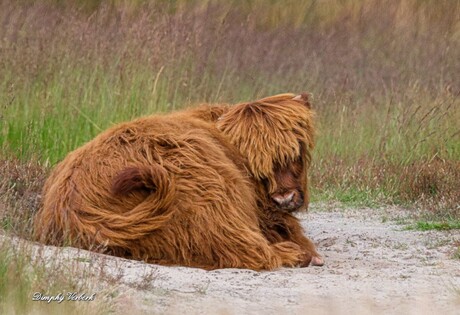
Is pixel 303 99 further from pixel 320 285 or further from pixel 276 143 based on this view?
pixel 320 285

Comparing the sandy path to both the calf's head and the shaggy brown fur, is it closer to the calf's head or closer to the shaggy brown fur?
the shaggy brown fur

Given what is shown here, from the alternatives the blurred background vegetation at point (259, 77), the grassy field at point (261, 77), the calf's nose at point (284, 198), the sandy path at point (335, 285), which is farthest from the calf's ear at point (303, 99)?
the blurred background vegetation at point (259, 77)

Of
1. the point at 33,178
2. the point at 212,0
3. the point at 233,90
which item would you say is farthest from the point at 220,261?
the point at 212,0

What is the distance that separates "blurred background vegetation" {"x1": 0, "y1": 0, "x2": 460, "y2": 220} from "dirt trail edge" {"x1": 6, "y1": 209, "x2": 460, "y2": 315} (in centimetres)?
165

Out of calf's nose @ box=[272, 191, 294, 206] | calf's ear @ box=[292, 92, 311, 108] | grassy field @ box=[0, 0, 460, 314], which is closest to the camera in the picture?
calf's nose @ box=[272, 191, 294, 206]

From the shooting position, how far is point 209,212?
20.5ft

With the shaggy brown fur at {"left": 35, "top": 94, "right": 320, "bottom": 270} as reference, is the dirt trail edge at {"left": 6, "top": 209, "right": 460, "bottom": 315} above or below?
below

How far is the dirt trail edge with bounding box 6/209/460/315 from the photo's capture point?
5258 mm

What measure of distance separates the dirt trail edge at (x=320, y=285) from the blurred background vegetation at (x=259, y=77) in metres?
1.65

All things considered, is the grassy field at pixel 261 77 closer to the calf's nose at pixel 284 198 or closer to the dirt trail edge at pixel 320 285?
the dirt trail edge at pixel 320 285

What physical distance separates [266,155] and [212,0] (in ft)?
24.1

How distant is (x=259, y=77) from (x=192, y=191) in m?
5.94

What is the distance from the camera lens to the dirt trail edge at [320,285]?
17.3 ft

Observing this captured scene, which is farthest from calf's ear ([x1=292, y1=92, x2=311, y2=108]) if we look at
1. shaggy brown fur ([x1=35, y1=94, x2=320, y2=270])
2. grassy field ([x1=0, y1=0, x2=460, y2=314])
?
grassy field ([x1=0, y1=0, x2=460, y2=314])
